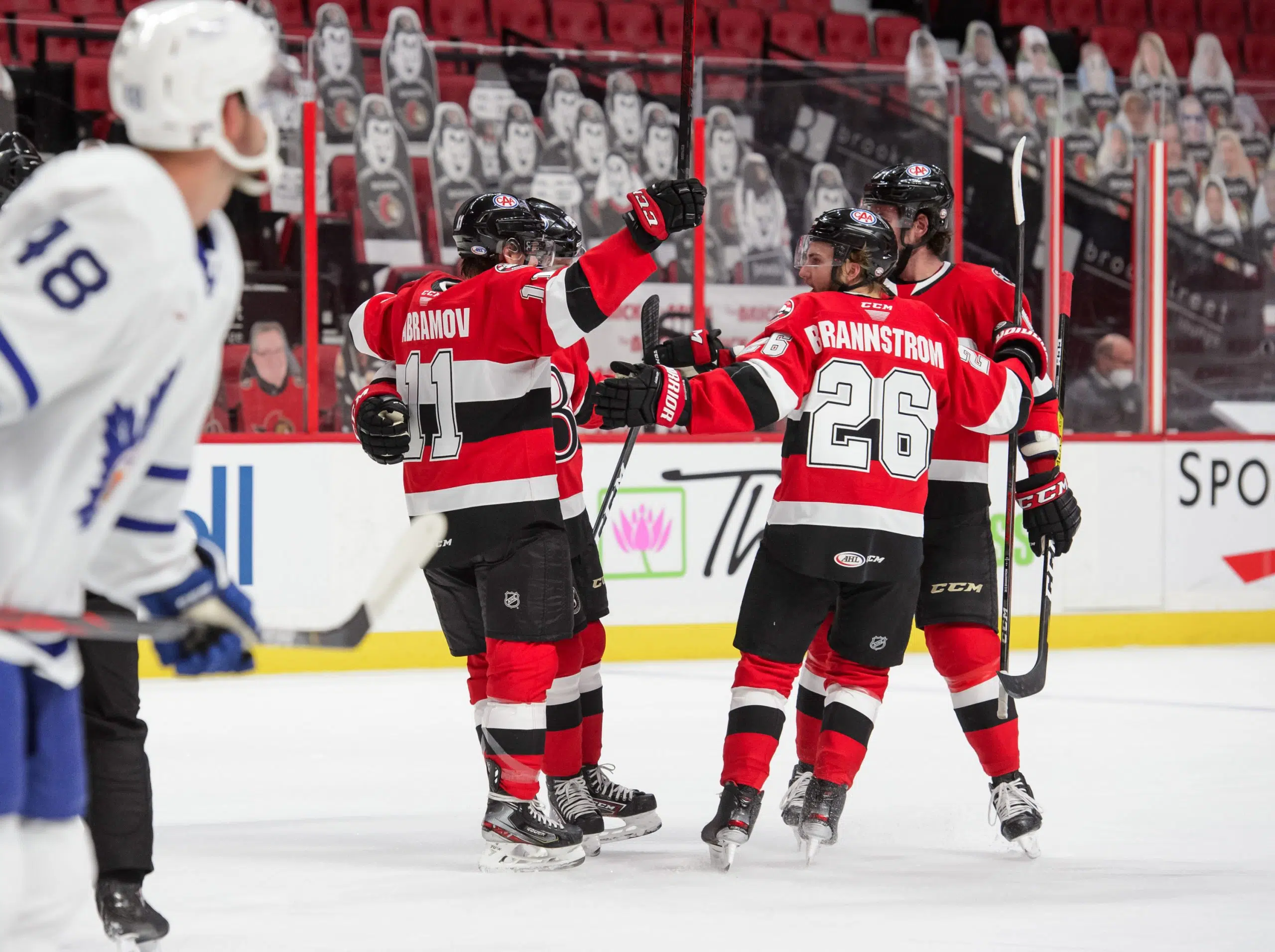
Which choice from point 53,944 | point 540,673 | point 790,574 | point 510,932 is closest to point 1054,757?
point 790,574

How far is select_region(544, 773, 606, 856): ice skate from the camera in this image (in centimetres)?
321

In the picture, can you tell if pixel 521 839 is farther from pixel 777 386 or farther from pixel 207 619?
pixel 207 619

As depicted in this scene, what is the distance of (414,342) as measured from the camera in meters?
3.15

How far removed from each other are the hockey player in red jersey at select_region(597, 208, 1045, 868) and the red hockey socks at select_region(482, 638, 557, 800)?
1.18 feet

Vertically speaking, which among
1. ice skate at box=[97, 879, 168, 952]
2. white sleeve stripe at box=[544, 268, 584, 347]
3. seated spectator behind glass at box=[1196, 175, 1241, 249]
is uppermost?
seated spectator behind glass at box=[1196, 175, 1241, 249]

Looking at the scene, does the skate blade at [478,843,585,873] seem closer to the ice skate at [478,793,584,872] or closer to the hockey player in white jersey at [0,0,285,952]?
the ice skate at [478,793,584,872]

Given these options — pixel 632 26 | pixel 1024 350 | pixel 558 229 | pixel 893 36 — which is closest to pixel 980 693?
pixel 1024 350

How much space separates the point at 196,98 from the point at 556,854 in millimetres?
1904

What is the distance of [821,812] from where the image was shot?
304cm

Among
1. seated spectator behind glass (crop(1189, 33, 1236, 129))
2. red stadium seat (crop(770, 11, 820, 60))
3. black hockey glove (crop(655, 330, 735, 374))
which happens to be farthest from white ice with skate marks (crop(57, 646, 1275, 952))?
red stadium seat (crop(770, 11, 820, 60))

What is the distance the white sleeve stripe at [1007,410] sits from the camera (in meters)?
3.15

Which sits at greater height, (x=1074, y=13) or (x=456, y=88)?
(x=1074, y=13)

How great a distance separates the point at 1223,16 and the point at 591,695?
368 inches

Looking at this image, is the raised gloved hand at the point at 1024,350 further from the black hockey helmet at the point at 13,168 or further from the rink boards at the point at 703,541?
the rink boards at the point at 703,541
